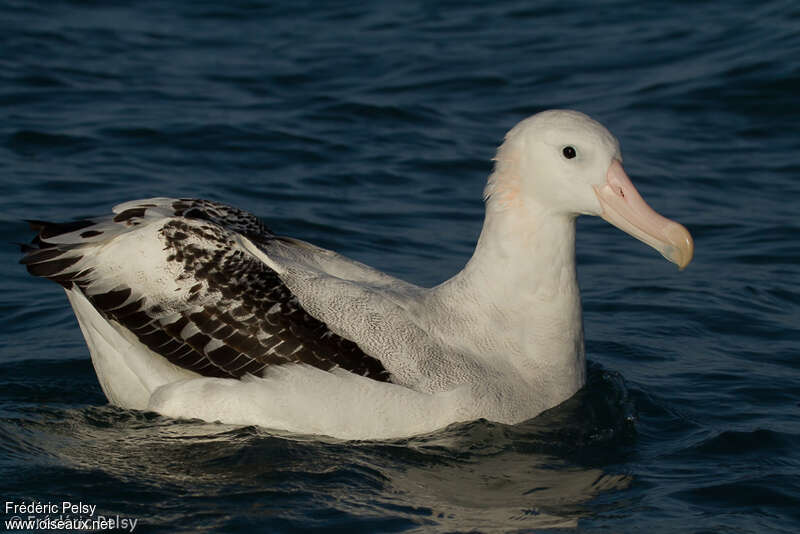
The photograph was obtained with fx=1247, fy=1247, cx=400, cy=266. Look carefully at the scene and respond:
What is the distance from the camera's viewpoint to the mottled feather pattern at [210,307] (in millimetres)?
7035

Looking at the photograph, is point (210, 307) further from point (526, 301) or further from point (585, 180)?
point (585, 180)

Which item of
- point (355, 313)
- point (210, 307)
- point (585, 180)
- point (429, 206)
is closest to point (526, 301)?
point (585, 180)

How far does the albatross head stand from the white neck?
0.17 metres

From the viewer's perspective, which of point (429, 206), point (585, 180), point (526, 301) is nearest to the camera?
point (585, 180)

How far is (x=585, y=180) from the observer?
712 centimetres

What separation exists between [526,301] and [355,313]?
3.40ft

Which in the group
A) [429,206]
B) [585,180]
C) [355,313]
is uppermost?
[585,180]

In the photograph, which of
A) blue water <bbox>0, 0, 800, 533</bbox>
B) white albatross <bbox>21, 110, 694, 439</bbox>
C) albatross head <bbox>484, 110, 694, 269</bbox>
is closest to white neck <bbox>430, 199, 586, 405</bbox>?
white albatross <bbox>21, 110, 694, 439</bbox>

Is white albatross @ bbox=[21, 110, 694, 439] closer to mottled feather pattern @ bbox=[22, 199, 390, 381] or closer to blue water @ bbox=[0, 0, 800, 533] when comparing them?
mottled feather pattern @ bbox=[22, 199, 390, 381]

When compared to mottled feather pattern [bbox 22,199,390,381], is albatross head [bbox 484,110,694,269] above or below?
above

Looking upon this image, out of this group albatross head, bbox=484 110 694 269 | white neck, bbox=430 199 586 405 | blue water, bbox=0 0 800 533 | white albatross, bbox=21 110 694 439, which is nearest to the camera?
blue water, bbox=0 0 800 533

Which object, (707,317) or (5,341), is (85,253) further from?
(707,317)

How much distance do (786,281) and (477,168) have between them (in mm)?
3849

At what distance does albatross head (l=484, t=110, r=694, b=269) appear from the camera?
7121 millimetres
